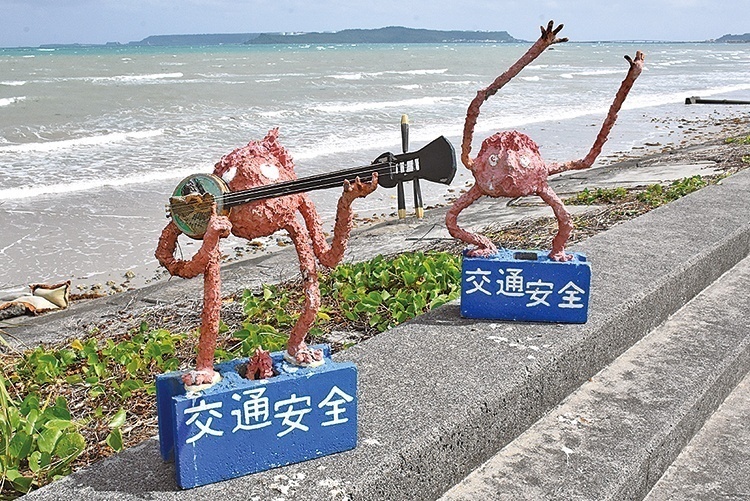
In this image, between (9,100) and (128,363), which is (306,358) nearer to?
(128,363)

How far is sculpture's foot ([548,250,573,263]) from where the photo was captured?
3.22m

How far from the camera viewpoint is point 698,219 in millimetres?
4902

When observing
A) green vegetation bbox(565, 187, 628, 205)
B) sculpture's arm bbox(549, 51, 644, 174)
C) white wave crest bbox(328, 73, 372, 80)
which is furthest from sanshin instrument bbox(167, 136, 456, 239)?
white wave crest bbox(328, 73, 372, 80)

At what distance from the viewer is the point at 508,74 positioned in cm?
298

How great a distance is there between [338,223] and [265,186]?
25 cm

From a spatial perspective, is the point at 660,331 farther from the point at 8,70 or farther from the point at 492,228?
the point at 8,70

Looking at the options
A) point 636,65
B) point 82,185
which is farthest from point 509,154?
point 82,185

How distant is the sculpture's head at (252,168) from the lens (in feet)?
7.49

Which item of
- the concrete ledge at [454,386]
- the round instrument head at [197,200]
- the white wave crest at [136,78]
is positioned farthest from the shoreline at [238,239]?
the white wave crest at [136,78]

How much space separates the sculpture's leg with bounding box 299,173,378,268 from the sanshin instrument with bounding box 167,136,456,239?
0.05 metres

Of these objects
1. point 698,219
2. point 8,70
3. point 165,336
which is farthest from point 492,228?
point 8,70

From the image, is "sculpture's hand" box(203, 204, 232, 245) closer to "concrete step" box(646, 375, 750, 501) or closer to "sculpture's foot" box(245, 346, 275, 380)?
"sculpture's foot" box(245, 346, 275, 380)

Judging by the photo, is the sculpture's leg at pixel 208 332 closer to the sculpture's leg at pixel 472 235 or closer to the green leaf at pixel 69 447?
the green leaf at pixel 69 447

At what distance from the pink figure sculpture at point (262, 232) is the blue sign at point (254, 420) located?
0.24ft
